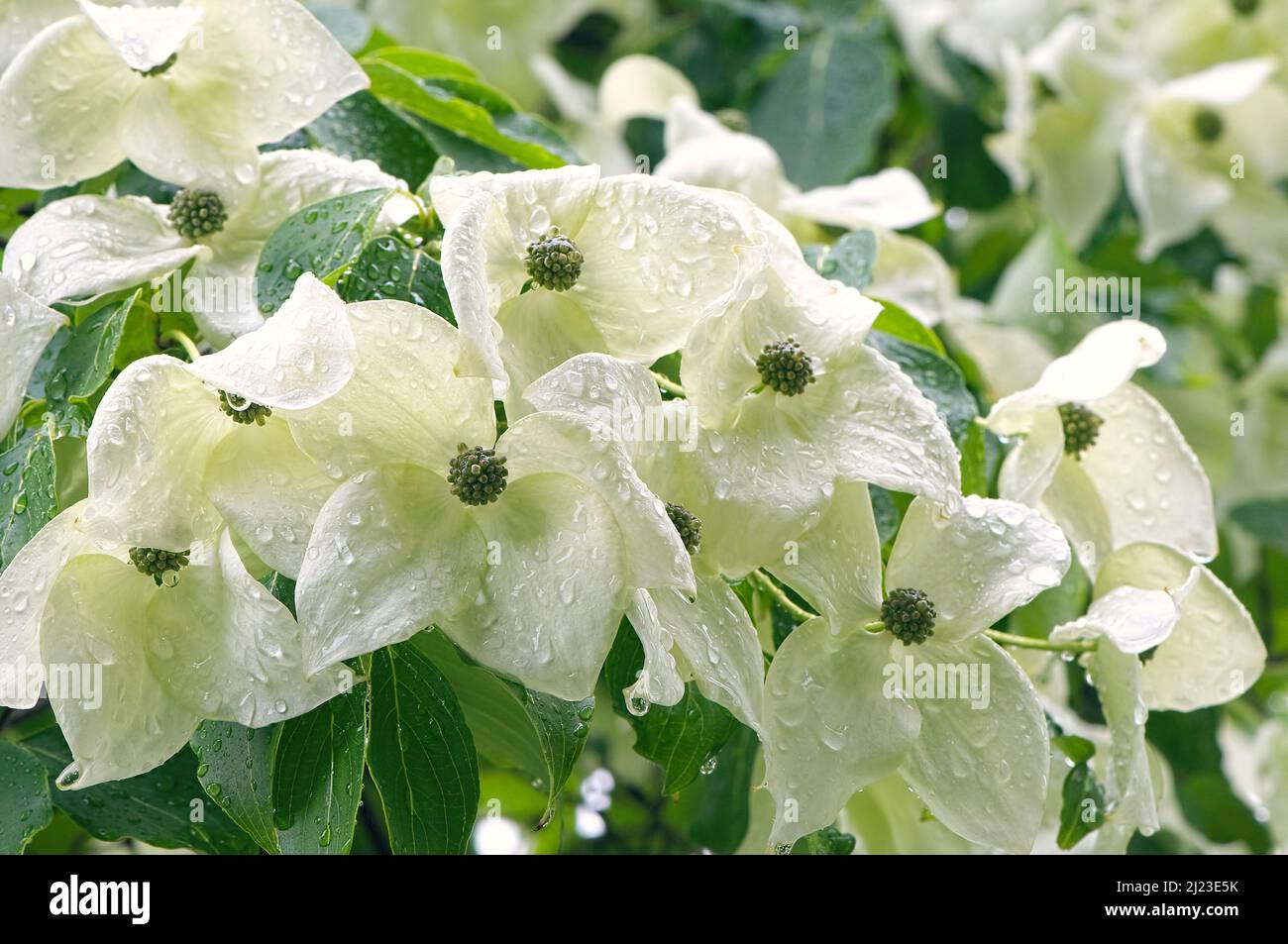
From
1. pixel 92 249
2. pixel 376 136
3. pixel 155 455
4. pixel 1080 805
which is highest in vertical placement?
pixel 376 136

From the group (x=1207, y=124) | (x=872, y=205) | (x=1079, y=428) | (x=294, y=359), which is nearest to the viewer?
(x=294, y=359)

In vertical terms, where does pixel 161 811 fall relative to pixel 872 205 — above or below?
below

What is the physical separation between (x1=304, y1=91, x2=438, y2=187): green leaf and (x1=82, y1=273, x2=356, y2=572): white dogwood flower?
21 cm

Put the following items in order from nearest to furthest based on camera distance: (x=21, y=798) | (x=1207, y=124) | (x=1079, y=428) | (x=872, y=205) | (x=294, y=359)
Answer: (x=294, y=359), (x=21, y=798), (x=1079, y=428), (x=872, y=205), (x=1207, y=124)

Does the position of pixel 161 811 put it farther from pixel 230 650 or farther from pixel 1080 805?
pixel 1080 805

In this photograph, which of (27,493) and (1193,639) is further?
(1193,639)

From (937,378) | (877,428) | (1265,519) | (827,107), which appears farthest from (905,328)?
(1265,519)

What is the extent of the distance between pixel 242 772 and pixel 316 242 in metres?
0.19

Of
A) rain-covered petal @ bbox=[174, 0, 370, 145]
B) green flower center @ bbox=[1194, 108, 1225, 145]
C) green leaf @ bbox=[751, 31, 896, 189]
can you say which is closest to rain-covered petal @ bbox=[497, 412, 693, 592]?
rain-covered petal @ bbox=[174, 0, 370, 145]

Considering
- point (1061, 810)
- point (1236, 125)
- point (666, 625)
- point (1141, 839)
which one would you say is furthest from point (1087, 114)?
point (666, 625)

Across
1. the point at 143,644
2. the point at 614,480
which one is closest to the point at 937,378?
the point at 614,480

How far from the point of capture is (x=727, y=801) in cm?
67

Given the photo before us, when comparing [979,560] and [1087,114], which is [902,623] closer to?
[979,560]

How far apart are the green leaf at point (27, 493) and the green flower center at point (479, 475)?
5.6 inches
